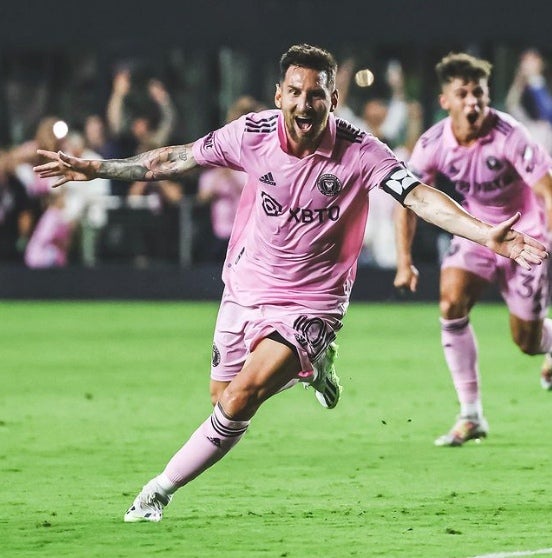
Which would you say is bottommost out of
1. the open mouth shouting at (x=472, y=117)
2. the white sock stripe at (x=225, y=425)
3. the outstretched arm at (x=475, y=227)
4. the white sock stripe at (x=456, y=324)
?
the white sock stripe at (x=456, y=324)

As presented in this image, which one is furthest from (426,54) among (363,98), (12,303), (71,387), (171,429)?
(171,429)

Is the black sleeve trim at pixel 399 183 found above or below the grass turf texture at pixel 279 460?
above

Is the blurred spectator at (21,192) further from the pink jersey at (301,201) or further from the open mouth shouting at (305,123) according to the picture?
the open mouth shouting at (305,123)

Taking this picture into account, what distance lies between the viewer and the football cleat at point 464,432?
32.4 feet

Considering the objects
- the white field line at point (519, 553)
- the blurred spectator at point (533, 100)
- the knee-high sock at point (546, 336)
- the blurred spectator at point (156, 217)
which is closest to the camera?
the white field line at point (519, 553)

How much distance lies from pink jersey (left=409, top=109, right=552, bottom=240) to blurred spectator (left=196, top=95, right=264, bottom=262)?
10.1 metres

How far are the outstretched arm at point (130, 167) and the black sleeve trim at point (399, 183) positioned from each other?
Answer: 939mm

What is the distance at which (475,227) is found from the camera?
273 inches

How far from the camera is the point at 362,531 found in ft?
23.3

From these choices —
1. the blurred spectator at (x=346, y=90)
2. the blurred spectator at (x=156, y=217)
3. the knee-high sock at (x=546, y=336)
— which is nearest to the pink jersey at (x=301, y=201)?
the knee-high sock at (x=546, y=336)

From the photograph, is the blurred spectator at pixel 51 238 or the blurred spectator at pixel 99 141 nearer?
the blurred spectator at pixel 99 141

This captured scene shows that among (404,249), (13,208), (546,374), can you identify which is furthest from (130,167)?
(13,208)

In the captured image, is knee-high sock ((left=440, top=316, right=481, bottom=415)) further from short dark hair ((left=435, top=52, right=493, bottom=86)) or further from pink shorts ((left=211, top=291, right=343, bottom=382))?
pink shorts ((left=211, top=291, right=343, bottom=382))

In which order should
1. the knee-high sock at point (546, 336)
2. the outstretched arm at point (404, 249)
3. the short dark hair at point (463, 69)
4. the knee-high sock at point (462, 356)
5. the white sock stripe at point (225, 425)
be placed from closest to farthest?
the white sock stripe at point (225, 425)
the outstretched arm at point (404, 249)
the short dark hair at point (463, 69)
the knee-high sock at point (462, 356)
the knee-high sock at point (546, 336)
